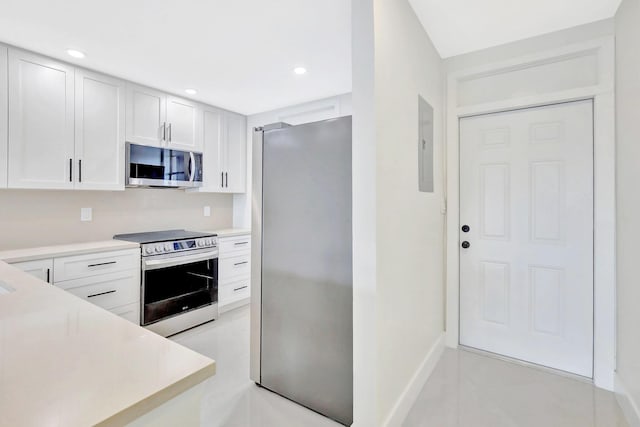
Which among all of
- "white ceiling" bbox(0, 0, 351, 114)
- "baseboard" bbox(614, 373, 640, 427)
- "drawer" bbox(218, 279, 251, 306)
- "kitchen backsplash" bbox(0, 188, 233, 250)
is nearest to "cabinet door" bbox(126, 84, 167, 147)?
"white ceiling" bbox(0, 0, 351, 114)

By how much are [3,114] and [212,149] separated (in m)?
1.77

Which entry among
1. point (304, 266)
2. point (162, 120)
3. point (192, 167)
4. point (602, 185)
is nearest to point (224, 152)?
point (192, 167)

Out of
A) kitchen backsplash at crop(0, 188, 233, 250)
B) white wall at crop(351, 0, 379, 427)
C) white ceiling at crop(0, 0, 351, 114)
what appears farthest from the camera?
kitchen backsplash at crop(0, 188, 233, 250)

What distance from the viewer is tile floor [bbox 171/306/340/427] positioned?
183 cm

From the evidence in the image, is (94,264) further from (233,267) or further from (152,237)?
(233,267)

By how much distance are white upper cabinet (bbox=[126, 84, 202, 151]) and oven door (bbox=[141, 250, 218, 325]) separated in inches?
46.0

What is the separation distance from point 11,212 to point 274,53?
247 centimetres

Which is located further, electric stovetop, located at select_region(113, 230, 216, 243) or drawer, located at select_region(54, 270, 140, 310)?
electric stovetop, located at select_region(113, 230, 216, 243)

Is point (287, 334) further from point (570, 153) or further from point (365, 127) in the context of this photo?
point (570, 153)

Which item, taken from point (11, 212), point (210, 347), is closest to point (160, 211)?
point (11, 212)

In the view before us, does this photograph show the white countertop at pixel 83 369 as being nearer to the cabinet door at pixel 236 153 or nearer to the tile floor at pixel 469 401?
the tile floor at pixel 469 401

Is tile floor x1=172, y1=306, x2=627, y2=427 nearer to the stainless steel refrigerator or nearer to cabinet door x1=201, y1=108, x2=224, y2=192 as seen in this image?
the stainless steel refrigerator

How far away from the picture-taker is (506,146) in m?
2.49

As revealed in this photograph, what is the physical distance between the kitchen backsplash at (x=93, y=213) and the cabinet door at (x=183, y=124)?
60 centimetres
